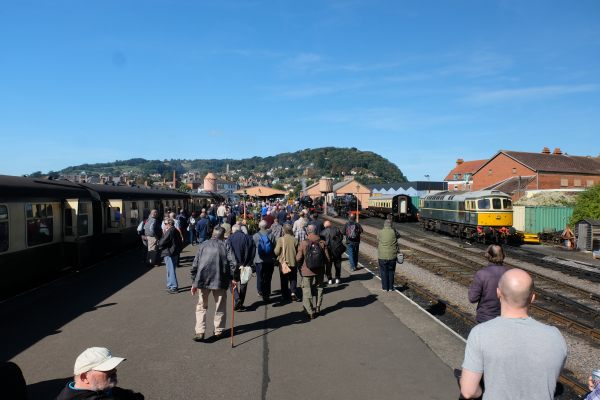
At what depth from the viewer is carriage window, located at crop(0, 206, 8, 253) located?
9.79 meters

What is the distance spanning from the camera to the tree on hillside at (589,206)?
2534 cm

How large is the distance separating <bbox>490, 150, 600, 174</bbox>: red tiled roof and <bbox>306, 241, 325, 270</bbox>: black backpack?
53575 mm

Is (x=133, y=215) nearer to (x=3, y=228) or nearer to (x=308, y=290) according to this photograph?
(x=3, y=228)

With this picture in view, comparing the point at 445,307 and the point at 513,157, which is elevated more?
the point at 513,157

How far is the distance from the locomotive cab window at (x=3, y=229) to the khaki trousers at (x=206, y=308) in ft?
17.6

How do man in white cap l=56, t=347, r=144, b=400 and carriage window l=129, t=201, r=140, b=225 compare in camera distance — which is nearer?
man in white cap l=56, t=347, r=144, b=400

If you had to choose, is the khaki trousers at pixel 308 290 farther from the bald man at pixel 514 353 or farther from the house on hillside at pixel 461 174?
the house on hillside at pixel 461 174

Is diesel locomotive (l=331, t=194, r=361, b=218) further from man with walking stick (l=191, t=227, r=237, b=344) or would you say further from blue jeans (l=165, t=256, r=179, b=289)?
man with walking stick (l=191, t=227, r=237, b=344)

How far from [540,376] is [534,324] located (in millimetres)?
291

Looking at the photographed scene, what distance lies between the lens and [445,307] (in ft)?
34.8

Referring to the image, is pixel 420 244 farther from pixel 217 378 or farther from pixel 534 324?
pixel 534 324

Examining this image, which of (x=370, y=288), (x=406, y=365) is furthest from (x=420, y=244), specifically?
(x=406, y=365)

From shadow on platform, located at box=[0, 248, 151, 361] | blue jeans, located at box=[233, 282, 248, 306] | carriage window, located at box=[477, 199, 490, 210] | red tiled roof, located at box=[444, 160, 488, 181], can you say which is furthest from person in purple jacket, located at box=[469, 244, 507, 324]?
red tiled roof, located at box=[444, 160, 488, 181]

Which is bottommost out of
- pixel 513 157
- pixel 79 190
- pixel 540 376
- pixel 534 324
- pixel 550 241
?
pixel 550 241
